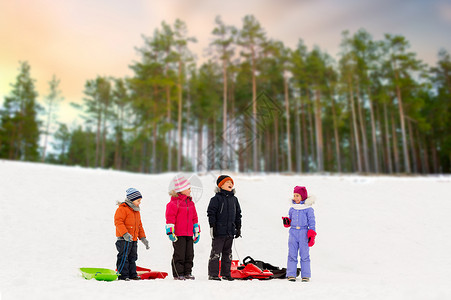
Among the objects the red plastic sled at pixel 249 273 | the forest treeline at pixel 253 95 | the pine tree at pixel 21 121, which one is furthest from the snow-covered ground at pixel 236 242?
the pine tree at pixel 21 121

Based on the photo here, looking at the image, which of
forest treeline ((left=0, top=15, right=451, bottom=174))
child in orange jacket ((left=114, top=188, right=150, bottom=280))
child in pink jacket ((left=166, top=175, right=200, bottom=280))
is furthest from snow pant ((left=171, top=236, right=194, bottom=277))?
forest treeline ((left=0, top=15, right=451, bottom=174))

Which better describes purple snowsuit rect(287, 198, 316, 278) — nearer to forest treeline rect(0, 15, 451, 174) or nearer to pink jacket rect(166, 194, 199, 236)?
pink jacket rect(166, 194, 199, 236)

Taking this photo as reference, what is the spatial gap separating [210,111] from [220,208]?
29241 mm

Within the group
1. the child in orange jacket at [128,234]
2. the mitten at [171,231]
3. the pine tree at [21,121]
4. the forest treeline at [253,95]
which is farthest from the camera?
the pine tree at [21,121]

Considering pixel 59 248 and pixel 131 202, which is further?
pixel 59 248

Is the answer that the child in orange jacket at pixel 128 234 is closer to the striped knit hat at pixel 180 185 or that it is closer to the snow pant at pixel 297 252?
the striped knit hat at pixel 180 185

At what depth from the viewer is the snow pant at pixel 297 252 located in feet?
16.2

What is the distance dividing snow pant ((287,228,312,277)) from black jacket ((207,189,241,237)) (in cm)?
112

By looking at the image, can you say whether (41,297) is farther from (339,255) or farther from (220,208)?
(339,255)

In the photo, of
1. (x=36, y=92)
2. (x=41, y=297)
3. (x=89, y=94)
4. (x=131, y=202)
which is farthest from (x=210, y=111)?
(x=41, y=297)

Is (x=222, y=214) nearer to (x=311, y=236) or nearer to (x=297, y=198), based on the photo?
(x=297, y=198)

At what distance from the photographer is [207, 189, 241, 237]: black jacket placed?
15.8 ft

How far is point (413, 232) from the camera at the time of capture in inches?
372

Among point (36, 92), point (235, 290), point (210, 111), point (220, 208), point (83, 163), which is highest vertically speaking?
point (36, 92)
